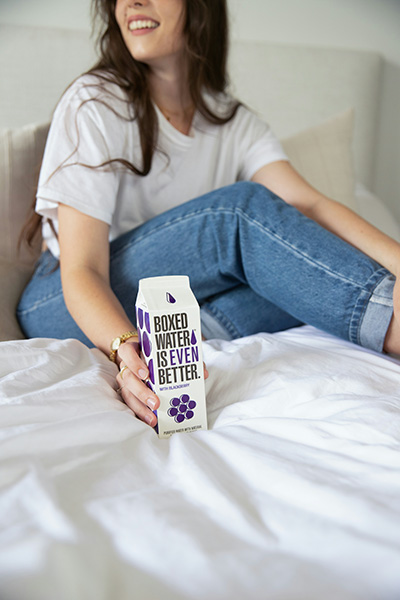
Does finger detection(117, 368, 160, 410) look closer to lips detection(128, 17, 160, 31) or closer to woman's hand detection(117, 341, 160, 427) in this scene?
woman's hand detection(117, 341, 160, 427)

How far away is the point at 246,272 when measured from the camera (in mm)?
876

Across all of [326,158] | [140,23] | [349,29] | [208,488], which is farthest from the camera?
[349,29]

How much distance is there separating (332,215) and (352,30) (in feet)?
4.18

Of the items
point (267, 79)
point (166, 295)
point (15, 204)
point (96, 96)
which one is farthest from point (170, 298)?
point (267, 79)

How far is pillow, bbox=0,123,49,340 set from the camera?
116 cm

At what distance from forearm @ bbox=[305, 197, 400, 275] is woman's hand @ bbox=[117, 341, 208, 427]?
0.39 metres

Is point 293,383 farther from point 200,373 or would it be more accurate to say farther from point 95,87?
point 95,87

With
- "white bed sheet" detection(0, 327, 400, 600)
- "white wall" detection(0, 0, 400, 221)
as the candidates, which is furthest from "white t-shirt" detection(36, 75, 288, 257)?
"white wall" detection(0, 0, 400, 221)

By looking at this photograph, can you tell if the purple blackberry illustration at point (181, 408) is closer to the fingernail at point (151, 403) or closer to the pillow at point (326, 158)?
the fingernail at point (151, 403)

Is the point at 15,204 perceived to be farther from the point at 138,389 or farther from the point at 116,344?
the point at 138,389

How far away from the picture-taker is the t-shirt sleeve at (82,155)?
3.06 feet

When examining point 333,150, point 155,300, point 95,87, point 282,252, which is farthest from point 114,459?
point 333,150

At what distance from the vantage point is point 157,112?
1.12 meters

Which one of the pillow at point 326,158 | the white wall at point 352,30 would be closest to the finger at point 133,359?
the pillow at point 326,158
